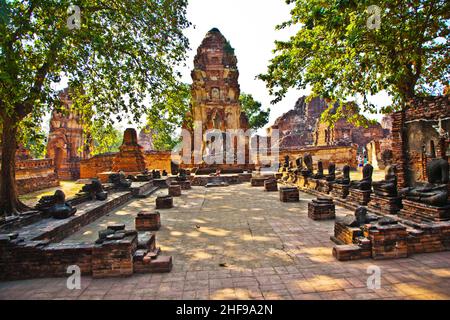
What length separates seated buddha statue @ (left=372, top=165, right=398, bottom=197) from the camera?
22.8 ft

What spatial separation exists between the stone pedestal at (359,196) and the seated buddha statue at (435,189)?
4.61 feet

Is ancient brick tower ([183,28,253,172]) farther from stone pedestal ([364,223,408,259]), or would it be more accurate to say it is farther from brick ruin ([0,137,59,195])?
stone pedestal ([364,223,408,259])

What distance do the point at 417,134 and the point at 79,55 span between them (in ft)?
33.7

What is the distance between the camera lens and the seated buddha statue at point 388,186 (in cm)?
694

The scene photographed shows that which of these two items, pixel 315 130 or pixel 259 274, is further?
pixel 315 130

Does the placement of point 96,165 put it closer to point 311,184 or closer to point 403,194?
point 311,184

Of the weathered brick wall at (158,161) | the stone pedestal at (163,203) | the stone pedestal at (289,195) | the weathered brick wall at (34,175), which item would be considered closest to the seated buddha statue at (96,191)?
the stone pedestal at (163,203)

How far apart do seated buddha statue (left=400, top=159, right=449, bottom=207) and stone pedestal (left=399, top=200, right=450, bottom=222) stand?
12cm

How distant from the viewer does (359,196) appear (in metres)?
8.11

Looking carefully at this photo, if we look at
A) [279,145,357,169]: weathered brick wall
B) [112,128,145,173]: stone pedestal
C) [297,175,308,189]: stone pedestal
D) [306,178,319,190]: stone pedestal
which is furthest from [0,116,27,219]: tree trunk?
[279,145,357,169]: weathered brick wall

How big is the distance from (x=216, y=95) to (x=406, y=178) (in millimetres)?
19690

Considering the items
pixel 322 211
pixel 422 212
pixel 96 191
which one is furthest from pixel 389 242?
pixel 96 191

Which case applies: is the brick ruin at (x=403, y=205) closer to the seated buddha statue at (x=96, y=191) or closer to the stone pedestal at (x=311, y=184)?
the stone pedestal at (x=311, y=184)
